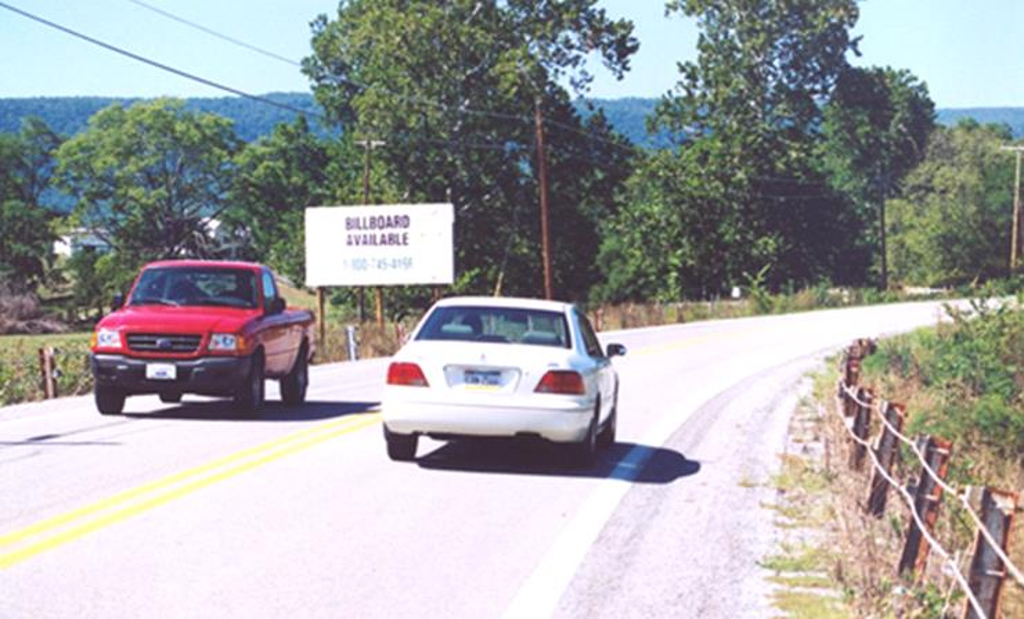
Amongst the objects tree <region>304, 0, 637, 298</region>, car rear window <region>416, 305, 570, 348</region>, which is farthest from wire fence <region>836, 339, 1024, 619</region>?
tree <region>304, 0, 637, 298</region>

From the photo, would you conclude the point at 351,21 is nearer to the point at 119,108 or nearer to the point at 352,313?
the point at 352,313

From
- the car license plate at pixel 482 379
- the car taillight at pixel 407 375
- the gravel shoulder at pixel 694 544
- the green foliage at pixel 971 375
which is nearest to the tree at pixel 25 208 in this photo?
the green foliage at pixel 971 375

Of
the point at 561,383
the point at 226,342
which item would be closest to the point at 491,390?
the point at 561,383

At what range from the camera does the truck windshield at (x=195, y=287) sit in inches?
659

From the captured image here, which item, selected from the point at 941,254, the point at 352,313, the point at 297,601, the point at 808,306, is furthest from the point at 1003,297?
the point at 941,254

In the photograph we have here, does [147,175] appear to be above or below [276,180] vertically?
above

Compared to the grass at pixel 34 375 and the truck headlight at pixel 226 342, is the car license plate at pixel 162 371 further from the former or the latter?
the grass at pixel 34 375

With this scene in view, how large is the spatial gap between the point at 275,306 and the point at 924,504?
1081cm

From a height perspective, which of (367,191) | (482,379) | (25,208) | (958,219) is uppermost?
(25,208)

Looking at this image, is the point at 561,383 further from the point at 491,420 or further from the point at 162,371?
the point at 162,371

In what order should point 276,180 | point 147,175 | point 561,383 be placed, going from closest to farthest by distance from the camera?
1. point 561,383
2. point 276,180
3. point 147,175

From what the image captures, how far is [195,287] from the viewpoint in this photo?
17.0 metres

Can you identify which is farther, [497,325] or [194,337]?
[194,337]

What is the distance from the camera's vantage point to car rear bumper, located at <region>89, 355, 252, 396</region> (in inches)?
609
